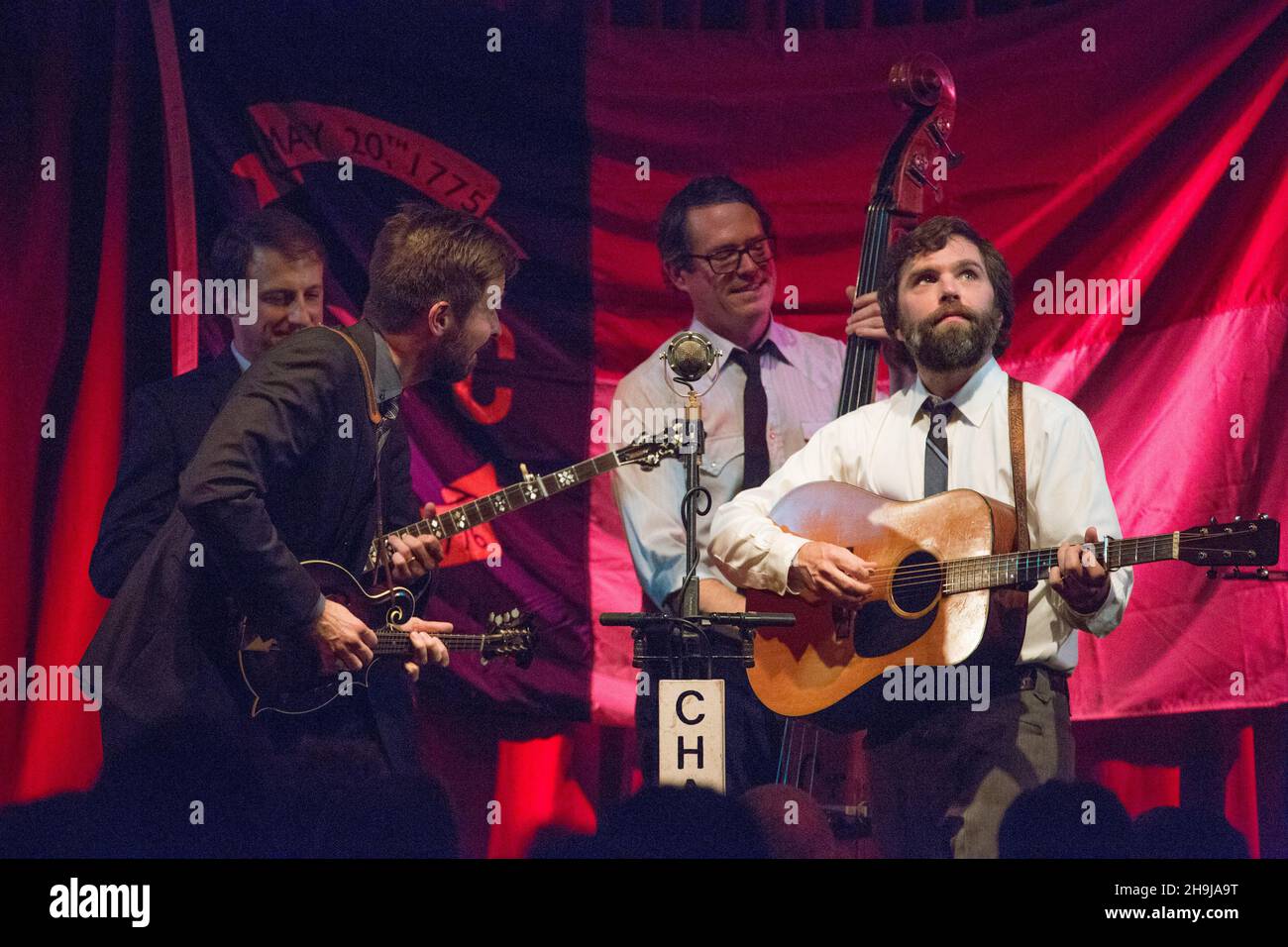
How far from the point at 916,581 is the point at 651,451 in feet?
2.91

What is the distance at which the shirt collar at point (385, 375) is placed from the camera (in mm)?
4773

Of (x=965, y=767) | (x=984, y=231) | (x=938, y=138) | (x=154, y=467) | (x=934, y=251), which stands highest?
(x=938, y=138)

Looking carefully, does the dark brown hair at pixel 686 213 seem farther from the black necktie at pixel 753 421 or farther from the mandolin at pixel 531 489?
the mandolin at pixel 531 489

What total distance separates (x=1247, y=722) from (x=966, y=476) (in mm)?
1234

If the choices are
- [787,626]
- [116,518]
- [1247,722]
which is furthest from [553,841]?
[1247,722]

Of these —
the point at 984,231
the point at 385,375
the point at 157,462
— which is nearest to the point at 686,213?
the point at 984,231

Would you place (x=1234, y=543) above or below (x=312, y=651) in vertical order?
above

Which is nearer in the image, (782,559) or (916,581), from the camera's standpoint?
(916,581)

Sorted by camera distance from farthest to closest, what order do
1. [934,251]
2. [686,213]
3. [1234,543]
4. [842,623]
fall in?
[686,213] → [934,251] → [842,623] → [1234,543]

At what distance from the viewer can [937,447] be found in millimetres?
4672

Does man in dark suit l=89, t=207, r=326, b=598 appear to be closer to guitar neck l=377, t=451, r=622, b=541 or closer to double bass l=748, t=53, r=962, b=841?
guitar neck l=377, t=451, r=622, b=541

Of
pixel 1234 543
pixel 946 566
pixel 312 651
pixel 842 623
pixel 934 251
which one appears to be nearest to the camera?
pixel 1234 543

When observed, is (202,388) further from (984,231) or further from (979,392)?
(984,231)
